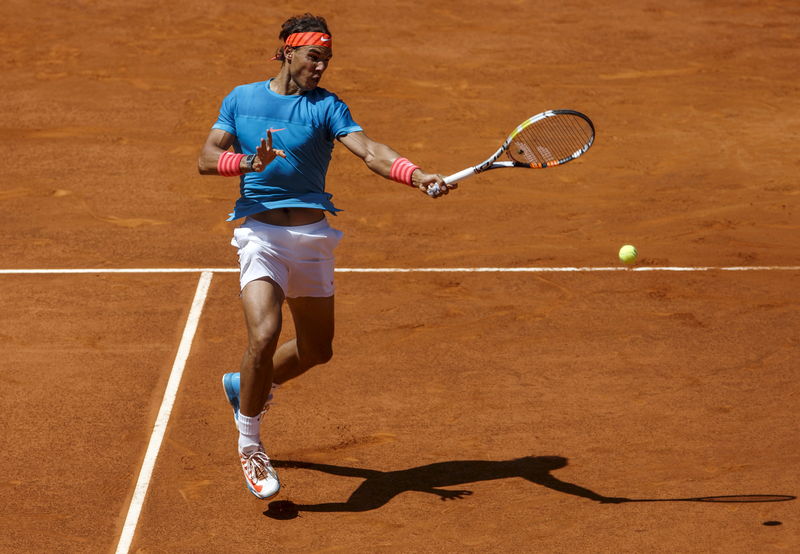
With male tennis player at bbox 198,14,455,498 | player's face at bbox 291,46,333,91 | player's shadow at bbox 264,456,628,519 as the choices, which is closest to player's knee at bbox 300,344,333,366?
male tennis player at bbox 198,14,455,498

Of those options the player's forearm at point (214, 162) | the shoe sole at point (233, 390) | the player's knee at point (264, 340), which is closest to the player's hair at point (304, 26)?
the player's forearm at point (214, 162)

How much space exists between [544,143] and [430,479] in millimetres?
2103

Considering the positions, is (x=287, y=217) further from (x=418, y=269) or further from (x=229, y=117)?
(x=418, y=269)

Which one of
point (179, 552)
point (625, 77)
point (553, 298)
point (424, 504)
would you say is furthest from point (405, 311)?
point (625, 77)

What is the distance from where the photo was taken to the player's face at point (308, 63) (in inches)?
245

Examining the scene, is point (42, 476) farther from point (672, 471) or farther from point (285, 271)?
point (672, 471)

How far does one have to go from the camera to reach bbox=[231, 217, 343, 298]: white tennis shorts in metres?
6.24

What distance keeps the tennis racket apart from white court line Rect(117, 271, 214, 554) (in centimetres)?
235

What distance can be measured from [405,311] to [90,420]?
270cm

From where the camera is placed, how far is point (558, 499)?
21.5 feet

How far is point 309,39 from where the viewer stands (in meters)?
6.21

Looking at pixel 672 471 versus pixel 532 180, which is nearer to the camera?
pixel 672 471

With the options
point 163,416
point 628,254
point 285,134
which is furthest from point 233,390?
point 628,254

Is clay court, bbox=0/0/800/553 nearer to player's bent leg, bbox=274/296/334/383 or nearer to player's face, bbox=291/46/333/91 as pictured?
player's bent leg, bbox=274/296/334/383
